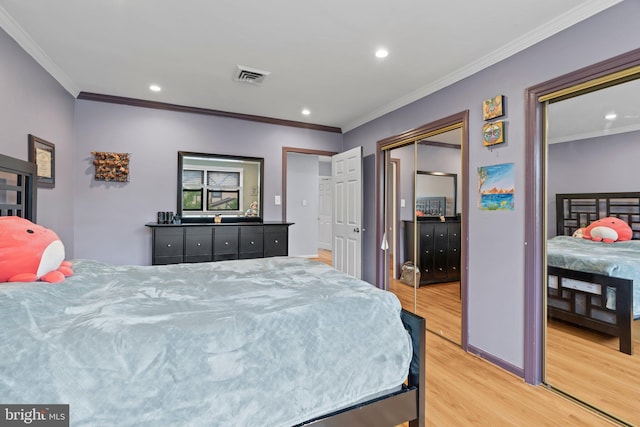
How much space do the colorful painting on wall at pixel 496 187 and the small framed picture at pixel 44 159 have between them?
12.4 ft

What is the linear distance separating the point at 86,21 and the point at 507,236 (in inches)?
138

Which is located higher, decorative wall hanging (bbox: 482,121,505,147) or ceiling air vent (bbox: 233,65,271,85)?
ceiling air vent (bbox: 233,65,271,85)

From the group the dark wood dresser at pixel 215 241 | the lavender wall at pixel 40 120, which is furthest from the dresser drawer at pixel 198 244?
the lavender wall at pixel 40 120

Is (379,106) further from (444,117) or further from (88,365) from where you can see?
(88,365)

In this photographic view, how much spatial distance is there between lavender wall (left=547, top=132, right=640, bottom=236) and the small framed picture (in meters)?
4.09

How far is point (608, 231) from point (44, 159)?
451cm

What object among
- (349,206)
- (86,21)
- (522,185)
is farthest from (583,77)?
(86,21)

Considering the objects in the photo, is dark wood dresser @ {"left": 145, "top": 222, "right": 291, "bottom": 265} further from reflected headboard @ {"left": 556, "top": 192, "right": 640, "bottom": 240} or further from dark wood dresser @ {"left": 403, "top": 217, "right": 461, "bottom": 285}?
reflected headboard @ {"left": 556, "top": 192, "right": 640, "bottom": 240}

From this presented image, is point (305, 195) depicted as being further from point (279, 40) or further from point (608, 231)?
point (608, 231)

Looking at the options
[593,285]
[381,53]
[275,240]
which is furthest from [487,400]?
[275,240]

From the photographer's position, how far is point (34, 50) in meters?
2.44

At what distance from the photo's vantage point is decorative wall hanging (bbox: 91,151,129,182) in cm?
351

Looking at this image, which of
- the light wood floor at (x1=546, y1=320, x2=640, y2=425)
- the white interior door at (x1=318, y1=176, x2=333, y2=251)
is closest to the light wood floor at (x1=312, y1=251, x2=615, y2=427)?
the light wood floor at (x1=546, y1=320, x2=640, y2=425)

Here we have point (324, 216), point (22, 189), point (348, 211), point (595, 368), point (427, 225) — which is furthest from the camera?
point (324, 216)
